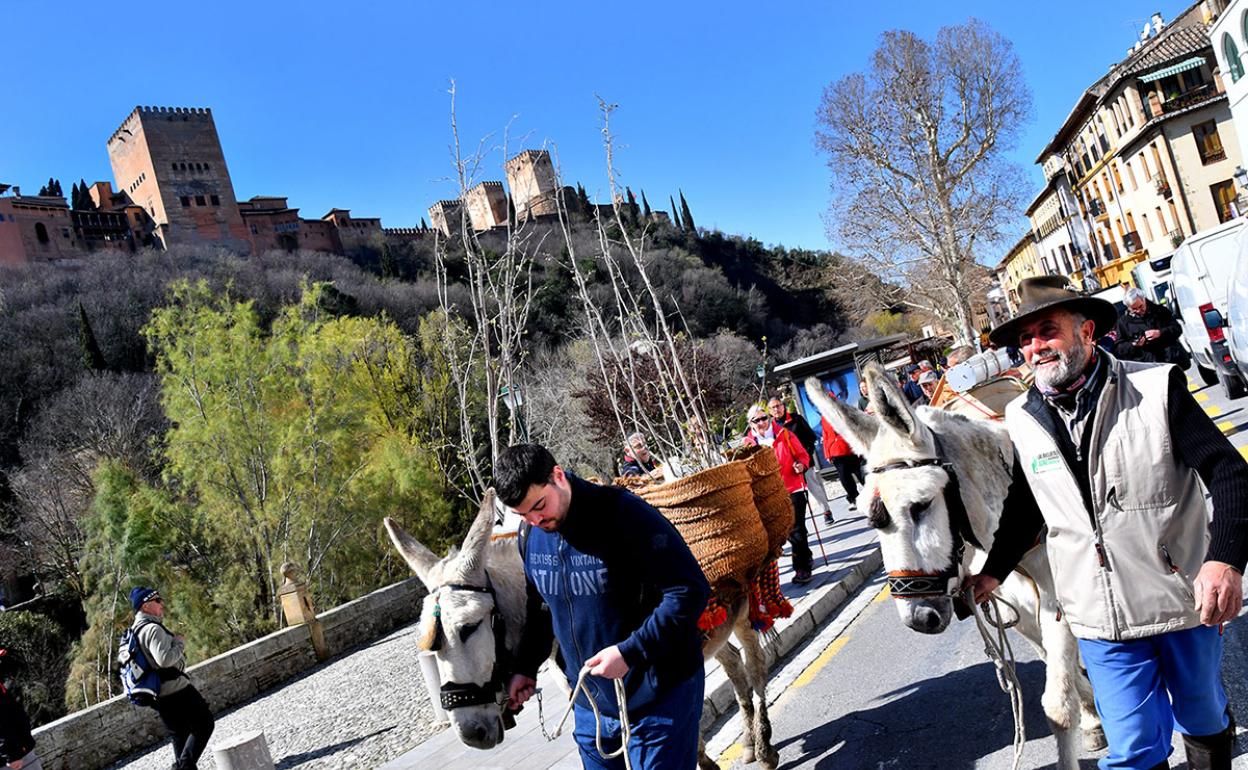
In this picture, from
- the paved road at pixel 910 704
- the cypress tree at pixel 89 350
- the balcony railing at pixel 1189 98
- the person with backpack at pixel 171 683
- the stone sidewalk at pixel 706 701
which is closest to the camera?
the paved road at pixel 910 704

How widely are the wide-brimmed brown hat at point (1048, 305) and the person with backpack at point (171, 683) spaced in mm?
7346

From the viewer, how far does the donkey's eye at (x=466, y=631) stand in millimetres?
3561

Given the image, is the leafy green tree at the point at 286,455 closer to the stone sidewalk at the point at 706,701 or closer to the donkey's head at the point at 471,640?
the stone sidewalk at the point at 706,701

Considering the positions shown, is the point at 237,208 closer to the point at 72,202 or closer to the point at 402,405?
the point at 72,202

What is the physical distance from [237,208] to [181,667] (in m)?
92.5

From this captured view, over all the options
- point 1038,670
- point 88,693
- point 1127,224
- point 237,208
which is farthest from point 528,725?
point 237,208

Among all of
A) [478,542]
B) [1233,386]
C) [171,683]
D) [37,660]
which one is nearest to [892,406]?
[478,542]

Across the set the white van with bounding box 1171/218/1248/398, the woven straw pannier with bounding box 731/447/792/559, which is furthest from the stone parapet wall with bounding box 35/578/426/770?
the white van with bounding box 1171/218/1248/398

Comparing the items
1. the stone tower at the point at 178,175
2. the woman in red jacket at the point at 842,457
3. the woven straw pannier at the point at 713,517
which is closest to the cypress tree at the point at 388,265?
the stone tower at the point at 178,175

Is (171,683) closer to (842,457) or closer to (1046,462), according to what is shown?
(1046,462)

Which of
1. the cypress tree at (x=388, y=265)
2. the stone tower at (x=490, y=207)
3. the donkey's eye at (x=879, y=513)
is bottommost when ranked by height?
the donkey's eye at (x=879, y=513)

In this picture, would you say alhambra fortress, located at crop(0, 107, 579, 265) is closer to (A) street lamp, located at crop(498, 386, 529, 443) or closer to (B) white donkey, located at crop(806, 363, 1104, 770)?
(A) street lamp, located at crop(498, 386, 529, 443)

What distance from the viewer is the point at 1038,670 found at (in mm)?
5617

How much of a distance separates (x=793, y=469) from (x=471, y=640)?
23.3 feet
